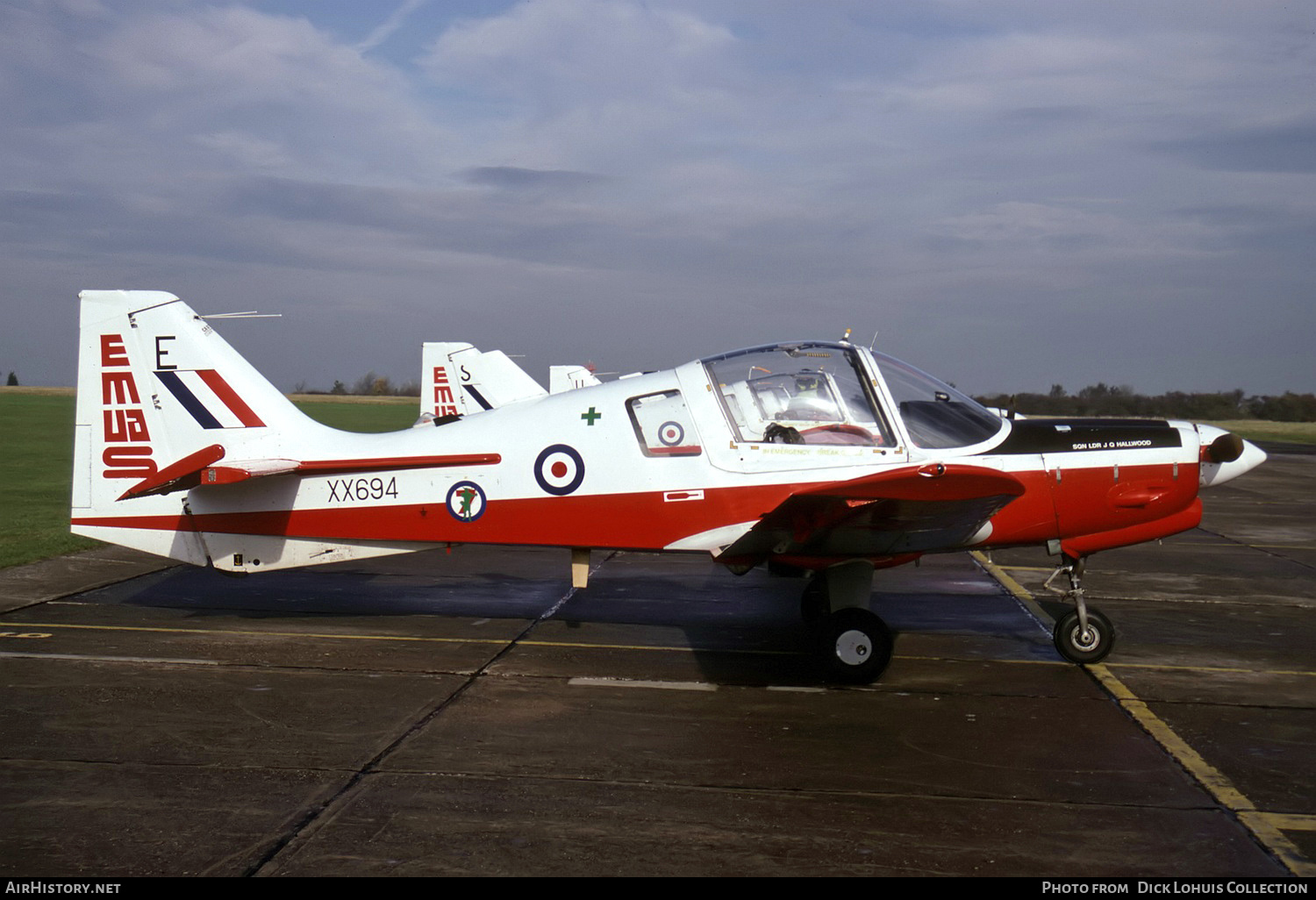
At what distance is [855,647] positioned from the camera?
23.7 feet

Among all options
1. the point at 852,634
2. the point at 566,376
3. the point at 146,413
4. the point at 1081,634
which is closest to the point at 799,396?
the point at 852,634

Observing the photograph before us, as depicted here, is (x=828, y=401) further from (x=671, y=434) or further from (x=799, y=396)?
(x=671, y=434)

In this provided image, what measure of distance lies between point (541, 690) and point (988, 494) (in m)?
3.16

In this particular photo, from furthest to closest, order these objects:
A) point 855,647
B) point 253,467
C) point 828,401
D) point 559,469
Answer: point 253,467
point 559,469
point 828,401
point 855,647

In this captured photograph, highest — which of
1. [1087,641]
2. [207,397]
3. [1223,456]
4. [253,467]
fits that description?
[207,397]

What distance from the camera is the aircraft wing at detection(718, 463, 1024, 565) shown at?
642cm

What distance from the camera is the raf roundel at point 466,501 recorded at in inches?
309

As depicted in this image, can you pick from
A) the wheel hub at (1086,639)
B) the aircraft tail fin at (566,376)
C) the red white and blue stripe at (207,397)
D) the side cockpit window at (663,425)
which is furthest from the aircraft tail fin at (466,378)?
the wheel hub at (1086,639)

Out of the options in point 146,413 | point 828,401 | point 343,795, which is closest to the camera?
point 343,795

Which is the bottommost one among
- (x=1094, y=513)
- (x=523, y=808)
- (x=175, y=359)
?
(x=523, y=808)

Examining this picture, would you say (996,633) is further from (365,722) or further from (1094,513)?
(365,722)

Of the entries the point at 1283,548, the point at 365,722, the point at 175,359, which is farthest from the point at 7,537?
the point at 1283,548

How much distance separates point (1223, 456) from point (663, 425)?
4.05m
